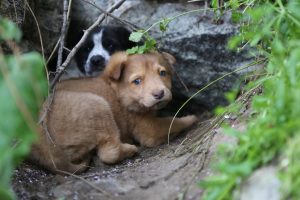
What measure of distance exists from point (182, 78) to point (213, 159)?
2154 mm

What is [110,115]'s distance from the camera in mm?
3846

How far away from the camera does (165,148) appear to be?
4035 mm

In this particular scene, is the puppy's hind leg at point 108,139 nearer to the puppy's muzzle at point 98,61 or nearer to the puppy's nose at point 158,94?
the puppy's nose at point 158,94

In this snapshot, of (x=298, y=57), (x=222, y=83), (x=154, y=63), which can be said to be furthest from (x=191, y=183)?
(x=222, y=83)

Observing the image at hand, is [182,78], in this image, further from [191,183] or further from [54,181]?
[191,183]

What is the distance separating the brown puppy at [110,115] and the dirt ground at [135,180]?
0.46 feet

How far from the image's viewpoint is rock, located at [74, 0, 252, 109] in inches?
184

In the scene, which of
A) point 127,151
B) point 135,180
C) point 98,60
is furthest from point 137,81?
point 135,180

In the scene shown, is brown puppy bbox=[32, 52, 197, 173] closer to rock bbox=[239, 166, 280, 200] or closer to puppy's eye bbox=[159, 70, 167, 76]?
puppy's eye bbox=[159, 70, 167, 76]

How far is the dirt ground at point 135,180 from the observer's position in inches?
107

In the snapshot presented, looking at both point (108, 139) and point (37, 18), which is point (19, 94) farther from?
point (37, 18)

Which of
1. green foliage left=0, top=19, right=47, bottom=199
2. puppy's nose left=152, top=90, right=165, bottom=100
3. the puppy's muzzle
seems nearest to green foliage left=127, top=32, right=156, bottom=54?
puppy's nose left=152, top=90, right=165, bottom=100

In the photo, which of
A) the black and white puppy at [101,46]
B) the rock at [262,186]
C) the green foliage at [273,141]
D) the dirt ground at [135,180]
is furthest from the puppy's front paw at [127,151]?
the rock at [262,186]

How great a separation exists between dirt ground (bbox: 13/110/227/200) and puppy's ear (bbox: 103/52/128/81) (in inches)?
30.4
